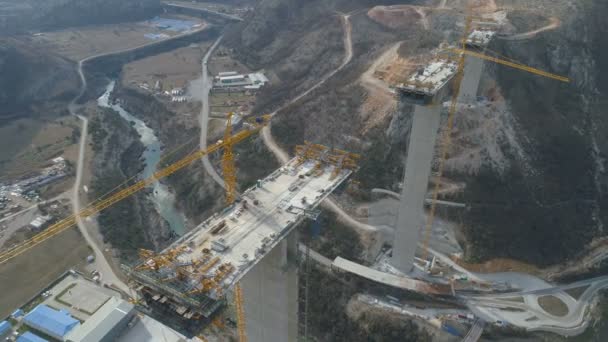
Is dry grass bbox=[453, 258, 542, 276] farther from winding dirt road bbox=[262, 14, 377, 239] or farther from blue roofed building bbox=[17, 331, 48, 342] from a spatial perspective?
blue roofed building bbox=[17, 331, 48, 342]

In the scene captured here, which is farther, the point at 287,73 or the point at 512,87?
the point at 287,73

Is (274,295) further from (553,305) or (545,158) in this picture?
(545,158)

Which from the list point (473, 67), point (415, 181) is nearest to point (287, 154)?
point (415, 181)

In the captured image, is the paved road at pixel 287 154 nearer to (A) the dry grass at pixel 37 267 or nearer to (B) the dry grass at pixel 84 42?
(A) the dry grass at pixel 37 267

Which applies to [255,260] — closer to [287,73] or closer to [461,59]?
[461,59]

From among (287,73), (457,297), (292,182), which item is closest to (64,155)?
(287,73)

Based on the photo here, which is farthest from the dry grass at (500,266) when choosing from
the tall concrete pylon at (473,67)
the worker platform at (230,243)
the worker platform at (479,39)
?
the worker platform at (479,39)
